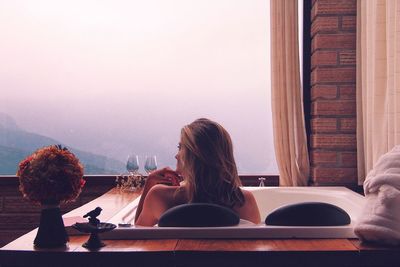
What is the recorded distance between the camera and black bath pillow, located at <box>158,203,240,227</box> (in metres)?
1.83

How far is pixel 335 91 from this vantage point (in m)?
3.32

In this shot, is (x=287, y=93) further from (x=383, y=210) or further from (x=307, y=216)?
(x=383, y=210)

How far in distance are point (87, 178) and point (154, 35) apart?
3.55 feet

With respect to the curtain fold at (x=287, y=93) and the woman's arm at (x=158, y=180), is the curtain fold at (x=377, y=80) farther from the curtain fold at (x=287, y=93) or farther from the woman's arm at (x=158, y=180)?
the woman's arm at (x=158, y=180)

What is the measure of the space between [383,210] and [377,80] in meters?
1.17

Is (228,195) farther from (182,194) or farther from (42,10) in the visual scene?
(42,10)

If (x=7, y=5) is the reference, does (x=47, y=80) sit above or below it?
below

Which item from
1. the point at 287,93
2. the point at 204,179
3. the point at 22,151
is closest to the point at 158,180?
the point at 204,179

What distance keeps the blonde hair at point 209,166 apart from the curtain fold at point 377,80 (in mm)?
862

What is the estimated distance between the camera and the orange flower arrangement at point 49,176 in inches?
65.6

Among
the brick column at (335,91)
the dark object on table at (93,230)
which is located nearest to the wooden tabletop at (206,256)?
the dark object on table at (93,230)

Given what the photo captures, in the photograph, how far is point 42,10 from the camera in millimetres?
3781

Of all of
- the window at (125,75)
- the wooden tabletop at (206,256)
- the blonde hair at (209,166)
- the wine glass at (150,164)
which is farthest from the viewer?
the window at (125,75)

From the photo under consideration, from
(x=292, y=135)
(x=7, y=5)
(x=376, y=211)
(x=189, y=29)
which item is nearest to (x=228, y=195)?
(x=376, y=211)
